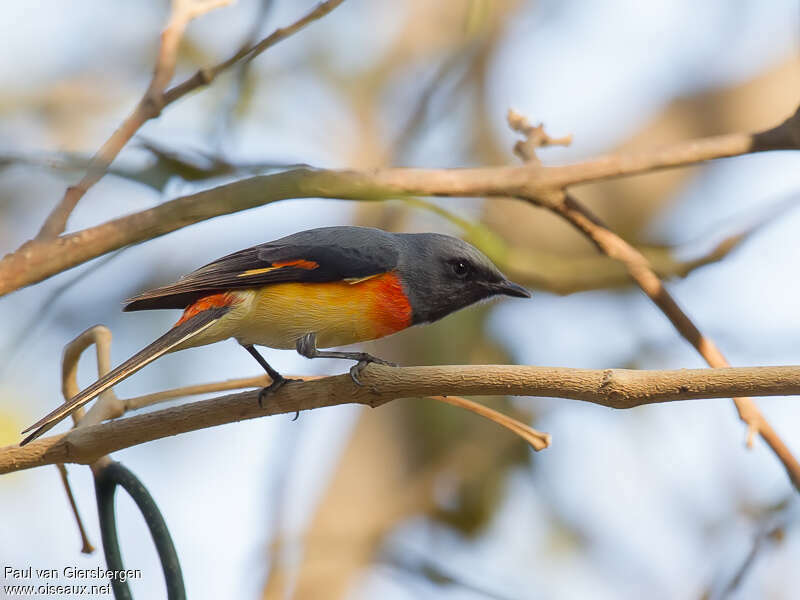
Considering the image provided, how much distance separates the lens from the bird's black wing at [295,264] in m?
3.62

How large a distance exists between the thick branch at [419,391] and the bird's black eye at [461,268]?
5.10 feet

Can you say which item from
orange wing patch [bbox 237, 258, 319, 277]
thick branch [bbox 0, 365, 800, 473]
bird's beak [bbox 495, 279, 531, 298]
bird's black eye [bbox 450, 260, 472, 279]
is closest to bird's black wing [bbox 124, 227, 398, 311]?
orange wing patch [bbox 237, 258, 319, 277]

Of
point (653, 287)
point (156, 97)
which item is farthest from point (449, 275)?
point (156, 97)

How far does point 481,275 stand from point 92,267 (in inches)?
68.4

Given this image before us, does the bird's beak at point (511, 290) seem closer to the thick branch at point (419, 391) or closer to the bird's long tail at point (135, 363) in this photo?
the bird's long tail at point (135, 363)

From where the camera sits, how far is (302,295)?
3689 mm

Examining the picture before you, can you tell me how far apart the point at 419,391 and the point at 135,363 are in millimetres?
1066

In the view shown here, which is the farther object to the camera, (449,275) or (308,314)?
(449,275)

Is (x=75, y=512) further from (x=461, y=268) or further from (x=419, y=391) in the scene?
(x=461, y=268)

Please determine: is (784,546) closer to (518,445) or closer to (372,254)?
(372,254)

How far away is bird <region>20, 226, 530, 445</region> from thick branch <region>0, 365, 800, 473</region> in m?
0.71

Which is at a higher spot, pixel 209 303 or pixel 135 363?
pixel 209 303

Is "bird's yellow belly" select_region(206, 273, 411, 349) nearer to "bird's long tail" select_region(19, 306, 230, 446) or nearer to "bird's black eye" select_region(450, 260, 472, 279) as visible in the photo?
"bird's long tail" select_region(19, 306, 230, 446)

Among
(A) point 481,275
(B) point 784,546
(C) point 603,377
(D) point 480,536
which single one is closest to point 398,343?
(D) point 480,536
